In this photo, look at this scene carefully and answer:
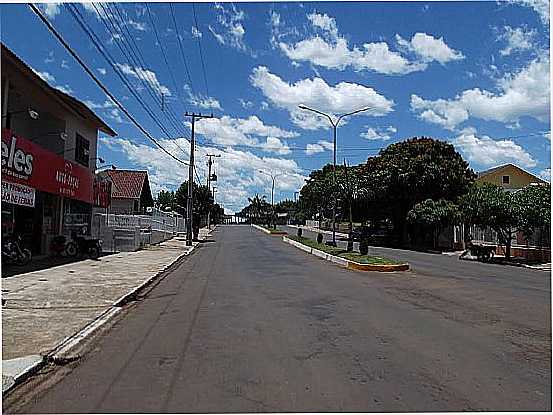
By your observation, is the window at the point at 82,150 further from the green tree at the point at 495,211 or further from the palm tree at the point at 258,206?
the palm tree at the point at 258,206

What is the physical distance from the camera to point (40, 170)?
2250 cm

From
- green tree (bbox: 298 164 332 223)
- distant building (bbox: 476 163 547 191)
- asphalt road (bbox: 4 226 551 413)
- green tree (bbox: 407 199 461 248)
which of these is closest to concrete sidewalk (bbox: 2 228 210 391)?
asphalt road (bbox: 4 226 551 413)

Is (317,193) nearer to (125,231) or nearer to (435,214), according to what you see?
(435,214)

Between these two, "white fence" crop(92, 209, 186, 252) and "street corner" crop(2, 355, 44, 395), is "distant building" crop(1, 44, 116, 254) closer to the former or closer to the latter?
"white fence" crop(92, 209, 186, 252)

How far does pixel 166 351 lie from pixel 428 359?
343cm

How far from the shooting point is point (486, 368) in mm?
7762

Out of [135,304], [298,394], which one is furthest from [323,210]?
[298,394]

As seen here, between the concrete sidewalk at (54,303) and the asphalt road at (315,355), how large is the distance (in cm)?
65

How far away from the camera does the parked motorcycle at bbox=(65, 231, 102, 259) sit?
1091 inches

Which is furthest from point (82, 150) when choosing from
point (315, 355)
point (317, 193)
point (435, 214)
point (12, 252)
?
point (317, 193)

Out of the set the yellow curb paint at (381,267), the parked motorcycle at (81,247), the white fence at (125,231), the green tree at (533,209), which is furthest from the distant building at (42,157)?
the green tree at (533,209)

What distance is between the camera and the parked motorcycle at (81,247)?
27.7 meters

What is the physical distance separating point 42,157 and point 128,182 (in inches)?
1516

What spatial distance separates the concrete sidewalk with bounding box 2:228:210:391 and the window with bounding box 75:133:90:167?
8408mm
